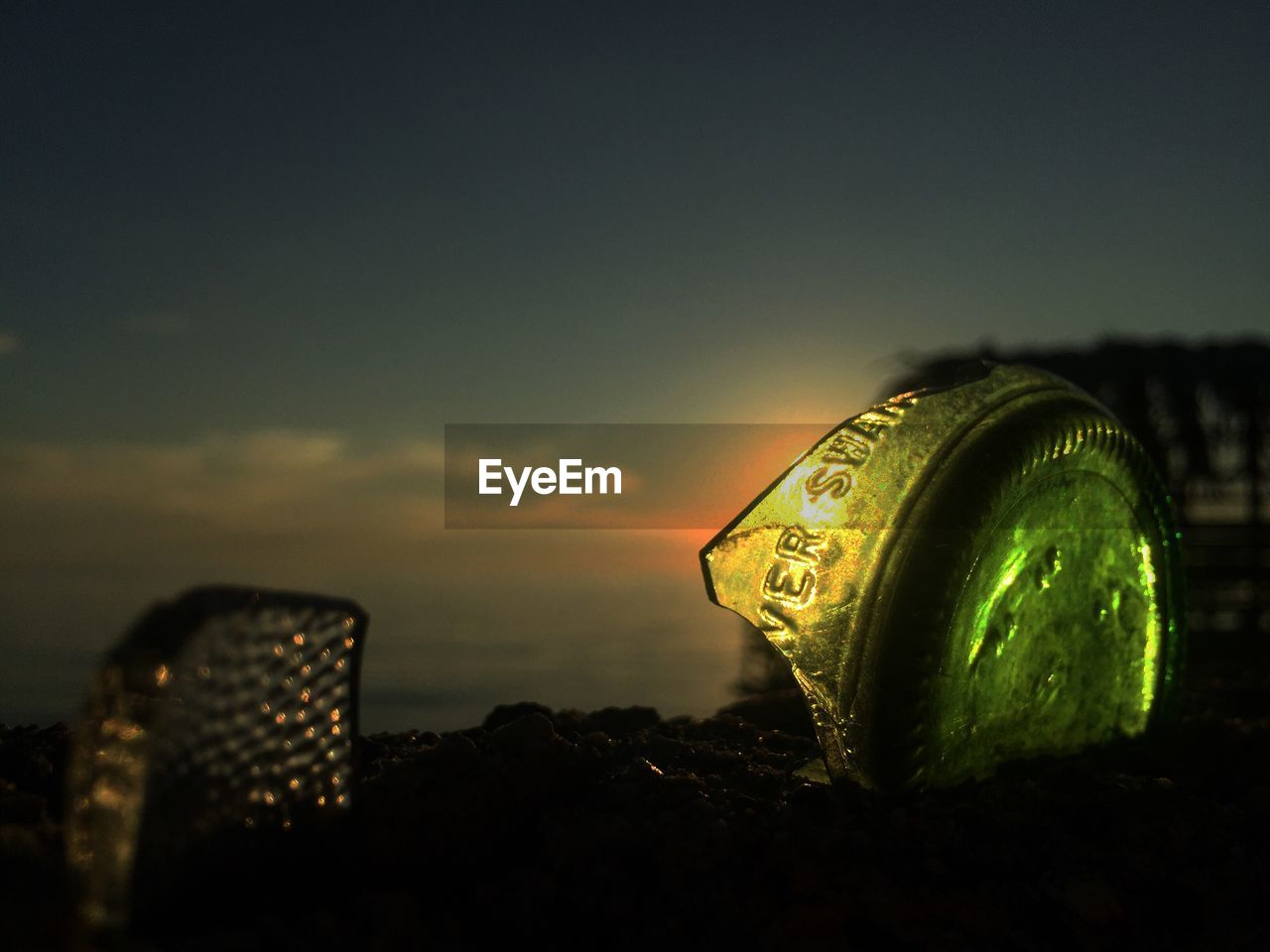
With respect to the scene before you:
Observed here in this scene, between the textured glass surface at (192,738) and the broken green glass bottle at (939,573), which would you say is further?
the broken green glass bottle at (939,573)

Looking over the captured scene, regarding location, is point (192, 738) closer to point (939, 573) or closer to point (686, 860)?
point (686, 860)

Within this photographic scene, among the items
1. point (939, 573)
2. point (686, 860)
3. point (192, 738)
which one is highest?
point (939, 573)

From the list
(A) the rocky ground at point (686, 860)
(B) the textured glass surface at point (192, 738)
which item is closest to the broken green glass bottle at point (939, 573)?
(A) the rocky ground at point (686, 860)

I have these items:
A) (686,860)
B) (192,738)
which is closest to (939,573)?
(686,860)

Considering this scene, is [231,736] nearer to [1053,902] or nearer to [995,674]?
[1053,902]

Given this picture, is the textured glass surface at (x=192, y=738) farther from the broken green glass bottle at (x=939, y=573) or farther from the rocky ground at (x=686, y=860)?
the broken green glass bottle at (x=939, y=573)

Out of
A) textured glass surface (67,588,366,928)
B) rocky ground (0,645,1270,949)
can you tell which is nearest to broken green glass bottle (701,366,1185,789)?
rocky ground (0,645,1270,949)

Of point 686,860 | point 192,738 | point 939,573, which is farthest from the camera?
point 939,573
